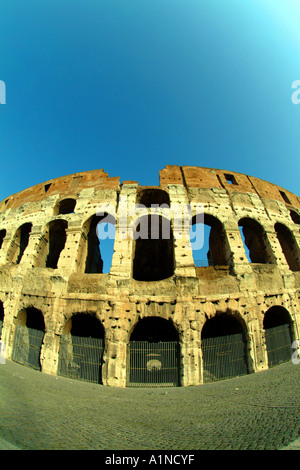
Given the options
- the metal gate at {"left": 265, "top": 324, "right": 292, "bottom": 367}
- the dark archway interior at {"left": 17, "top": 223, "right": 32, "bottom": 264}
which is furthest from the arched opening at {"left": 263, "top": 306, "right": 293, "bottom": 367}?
the dark archway interior at {"left": 17, "top": 223, "right": 32, "bottom": 264}

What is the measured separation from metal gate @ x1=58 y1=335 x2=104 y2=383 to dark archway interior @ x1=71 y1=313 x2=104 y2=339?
1069mm

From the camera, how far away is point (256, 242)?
39.1 ft

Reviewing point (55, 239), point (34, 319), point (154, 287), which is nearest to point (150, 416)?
point (154, 287)

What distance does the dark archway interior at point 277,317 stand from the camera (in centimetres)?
945

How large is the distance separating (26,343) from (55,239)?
21.0 ft

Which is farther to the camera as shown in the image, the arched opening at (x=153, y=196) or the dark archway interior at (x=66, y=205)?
the dark archway interior at (x=66, y=205)

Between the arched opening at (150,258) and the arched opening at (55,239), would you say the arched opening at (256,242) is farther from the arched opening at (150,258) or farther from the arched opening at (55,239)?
the arched opening at (55,239)

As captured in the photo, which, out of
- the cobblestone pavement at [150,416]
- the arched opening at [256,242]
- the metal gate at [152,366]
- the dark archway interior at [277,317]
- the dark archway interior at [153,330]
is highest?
the arched opening at [256,242]

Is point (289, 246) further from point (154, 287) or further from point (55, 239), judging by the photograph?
point (55, 239)

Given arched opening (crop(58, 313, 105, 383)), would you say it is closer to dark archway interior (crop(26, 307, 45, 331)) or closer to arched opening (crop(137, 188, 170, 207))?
dark archway interior (crop(26, 307, 45, 331))

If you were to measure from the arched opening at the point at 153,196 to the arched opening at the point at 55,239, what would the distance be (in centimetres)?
515

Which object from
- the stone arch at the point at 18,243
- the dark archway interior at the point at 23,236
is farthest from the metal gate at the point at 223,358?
the dark archway interior at the point at 23,236

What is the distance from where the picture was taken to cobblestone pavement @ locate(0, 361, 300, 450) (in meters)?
2.82
